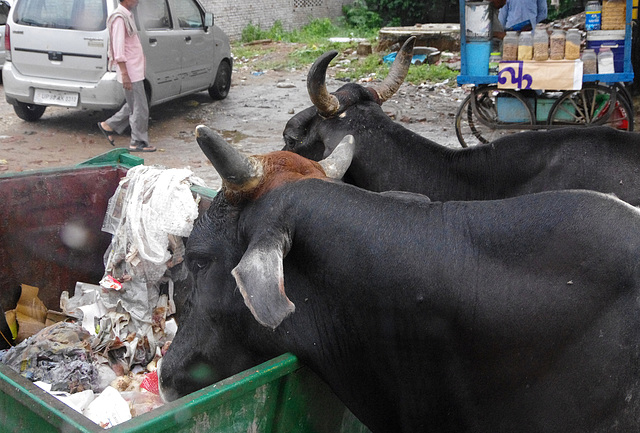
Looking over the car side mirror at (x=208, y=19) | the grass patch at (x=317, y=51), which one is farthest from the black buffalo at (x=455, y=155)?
the grass patch at (x=317, y=51)

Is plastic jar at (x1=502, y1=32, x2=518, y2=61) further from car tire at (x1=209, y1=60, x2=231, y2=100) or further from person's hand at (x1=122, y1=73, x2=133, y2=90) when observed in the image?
car tire at (x1=209, y1=60, x2=231, y2=100)

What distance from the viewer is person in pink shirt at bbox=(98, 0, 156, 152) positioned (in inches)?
372

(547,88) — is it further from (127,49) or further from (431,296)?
(431,296)

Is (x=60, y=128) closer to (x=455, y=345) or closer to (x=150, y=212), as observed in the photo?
(x=150, y=212)

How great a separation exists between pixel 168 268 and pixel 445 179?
5.66 feet

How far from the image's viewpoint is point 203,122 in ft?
38.8

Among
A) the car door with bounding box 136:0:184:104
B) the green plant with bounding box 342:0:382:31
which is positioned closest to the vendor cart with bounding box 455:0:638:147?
the car door with bounding box 136:0:184:104

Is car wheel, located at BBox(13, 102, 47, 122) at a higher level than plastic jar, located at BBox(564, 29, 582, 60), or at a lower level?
lower

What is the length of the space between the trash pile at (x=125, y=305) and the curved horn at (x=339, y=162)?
128cm

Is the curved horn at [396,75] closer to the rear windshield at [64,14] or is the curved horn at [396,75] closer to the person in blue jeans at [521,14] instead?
the person in blue jeans at [521,14]

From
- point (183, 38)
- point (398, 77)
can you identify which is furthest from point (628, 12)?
point (183, 38)

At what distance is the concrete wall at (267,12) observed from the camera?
2110 cm

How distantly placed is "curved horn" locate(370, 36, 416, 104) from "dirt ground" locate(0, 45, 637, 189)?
3617mm

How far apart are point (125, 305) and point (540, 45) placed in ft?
21.0
